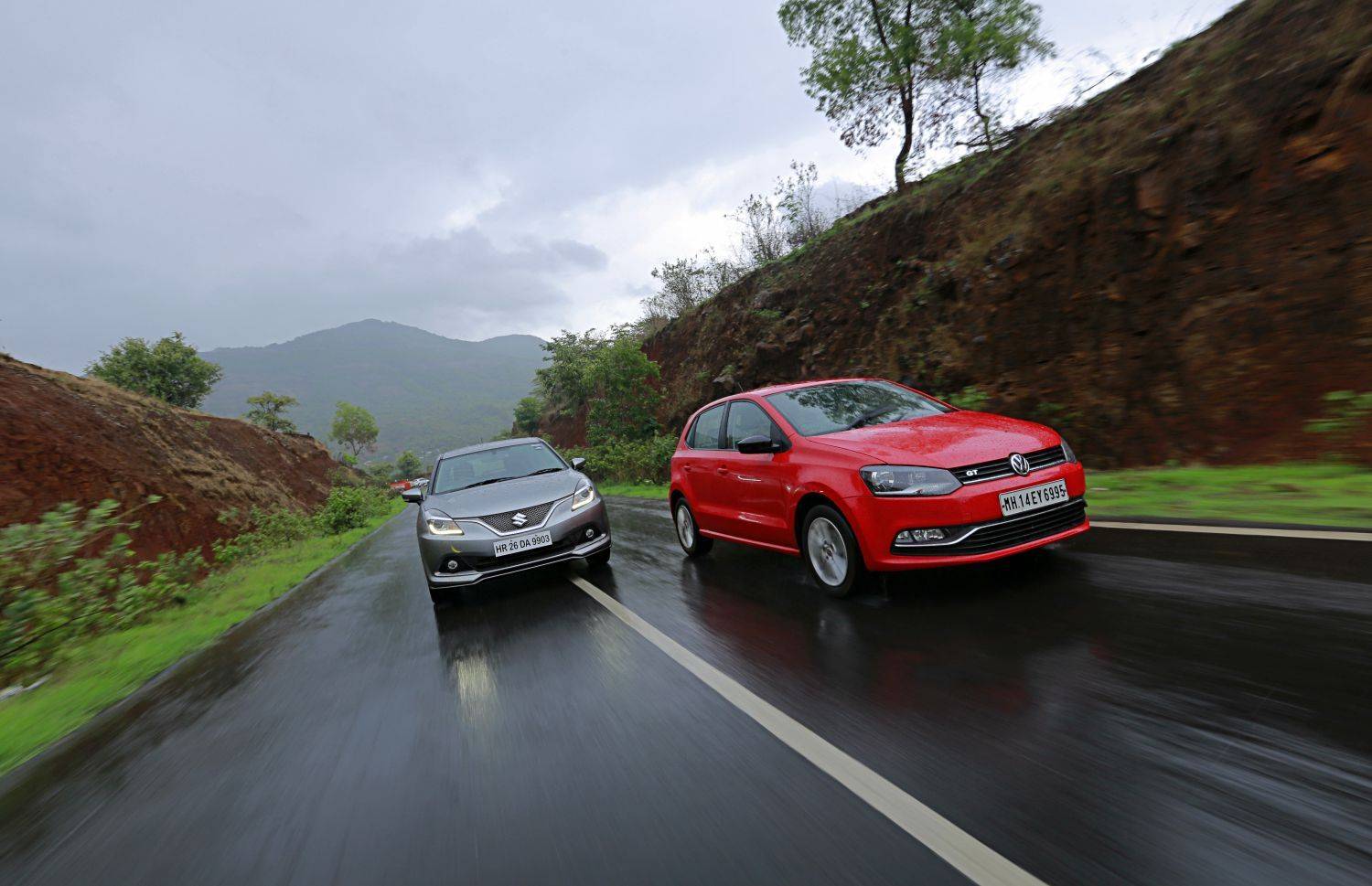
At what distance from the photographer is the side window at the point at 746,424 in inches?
237

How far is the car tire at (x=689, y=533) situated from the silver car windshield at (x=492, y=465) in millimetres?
1542

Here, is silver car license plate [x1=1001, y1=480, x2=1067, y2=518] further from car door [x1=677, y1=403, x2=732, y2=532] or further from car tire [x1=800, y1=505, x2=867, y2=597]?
car door [x1=677, y1=403, x2=732, y2=532]

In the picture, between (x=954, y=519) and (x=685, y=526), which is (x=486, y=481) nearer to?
(x=685, y=526)

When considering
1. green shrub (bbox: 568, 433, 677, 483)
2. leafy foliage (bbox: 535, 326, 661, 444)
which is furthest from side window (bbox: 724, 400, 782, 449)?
leafy foliage (bbox: 535, 326, 661, 444)

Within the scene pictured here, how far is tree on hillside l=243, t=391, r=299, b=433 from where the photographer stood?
5891cm

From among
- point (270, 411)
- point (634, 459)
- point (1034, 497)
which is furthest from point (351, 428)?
point (1034, 497)

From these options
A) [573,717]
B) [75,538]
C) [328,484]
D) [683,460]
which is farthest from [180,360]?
[573,717]

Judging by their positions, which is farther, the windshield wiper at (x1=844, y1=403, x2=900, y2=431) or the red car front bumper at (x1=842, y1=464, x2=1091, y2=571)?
the windshield wiper at (x1=844, y1=403, x2=900, y2=431)

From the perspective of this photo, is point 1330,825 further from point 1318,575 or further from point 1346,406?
point 1346,406

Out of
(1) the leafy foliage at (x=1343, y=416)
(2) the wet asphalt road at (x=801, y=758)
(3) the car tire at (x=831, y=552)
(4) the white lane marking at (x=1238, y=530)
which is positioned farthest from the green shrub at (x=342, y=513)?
(1) the leafy foliage at (x=1343, y=416)

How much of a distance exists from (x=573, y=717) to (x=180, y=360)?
49.1 meters

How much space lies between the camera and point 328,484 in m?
40.5

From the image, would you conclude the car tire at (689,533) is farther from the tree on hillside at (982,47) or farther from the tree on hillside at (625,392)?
the tree on hillside at (625,392)

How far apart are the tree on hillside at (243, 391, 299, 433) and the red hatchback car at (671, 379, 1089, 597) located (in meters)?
60.8
